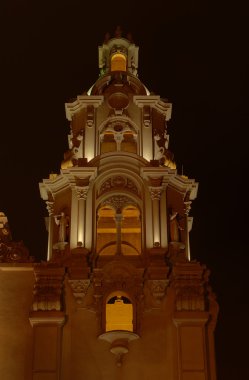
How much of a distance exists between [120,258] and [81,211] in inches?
108

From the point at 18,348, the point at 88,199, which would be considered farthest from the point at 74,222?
the point at 18,348

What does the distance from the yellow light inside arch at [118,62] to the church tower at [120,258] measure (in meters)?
1.46

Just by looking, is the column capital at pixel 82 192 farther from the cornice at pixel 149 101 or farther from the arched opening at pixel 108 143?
the cornice at pixel 149 101

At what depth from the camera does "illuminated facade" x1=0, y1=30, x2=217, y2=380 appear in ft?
93.7

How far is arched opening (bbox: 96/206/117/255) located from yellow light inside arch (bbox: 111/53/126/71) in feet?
24.0

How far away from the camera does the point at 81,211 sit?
104ft

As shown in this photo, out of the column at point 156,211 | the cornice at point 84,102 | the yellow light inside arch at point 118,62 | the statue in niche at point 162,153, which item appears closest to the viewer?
the column at point 156,211

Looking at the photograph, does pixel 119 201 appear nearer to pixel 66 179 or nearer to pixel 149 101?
pixel 66 179

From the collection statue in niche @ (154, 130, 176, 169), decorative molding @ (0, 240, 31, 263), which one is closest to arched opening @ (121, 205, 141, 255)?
statue in niche @ (154, 130, 176, 169)

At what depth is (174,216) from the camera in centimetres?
3203

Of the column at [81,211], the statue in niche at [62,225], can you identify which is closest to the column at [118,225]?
the column at [81,211]

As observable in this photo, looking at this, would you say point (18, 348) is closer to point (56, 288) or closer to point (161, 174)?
point (56, 288)

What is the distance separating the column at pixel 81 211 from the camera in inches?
1229

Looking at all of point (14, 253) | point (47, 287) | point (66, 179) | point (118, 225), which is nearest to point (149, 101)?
point (66, 179)
